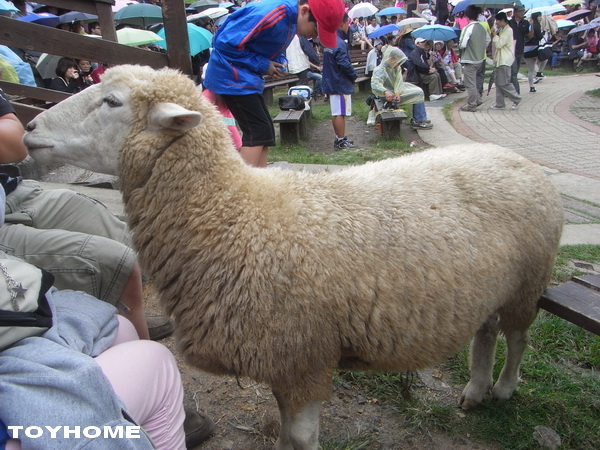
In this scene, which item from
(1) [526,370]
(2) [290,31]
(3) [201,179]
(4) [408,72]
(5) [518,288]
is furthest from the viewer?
(4) [408,72]

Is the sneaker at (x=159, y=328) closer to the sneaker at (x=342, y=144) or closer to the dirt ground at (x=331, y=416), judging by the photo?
the dirt ground at (x=331, y=416)

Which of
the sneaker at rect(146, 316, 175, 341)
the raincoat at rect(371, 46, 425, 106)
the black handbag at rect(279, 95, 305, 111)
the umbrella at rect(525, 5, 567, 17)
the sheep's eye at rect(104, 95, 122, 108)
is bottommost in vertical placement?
the sneaker at rect(146, 316, 175, 341)

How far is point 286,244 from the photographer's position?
1803 mm

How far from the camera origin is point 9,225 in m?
2.01

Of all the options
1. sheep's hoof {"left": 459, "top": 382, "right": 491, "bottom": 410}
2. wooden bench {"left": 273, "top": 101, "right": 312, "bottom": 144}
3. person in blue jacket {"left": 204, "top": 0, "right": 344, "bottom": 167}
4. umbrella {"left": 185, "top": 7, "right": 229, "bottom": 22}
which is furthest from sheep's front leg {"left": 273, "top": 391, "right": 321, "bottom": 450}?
umbrella {"left": 185, "top": 7, "right": 229, "bottom": 22}

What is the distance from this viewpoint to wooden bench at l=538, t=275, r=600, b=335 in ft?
7.09

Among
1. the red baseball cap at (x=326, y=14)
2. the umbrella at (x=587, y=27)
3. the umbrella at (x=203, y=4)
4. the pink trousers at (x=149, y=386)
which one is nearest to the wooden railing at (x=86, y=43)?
the red baseball cap at (x=326, y=14)

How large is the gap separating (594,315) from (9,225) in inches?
94.1

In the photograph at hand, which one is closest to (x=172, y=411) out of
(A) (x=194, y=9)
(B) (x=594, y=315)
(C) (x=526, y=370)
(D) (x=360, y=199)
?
(D) (x=360, y=199)

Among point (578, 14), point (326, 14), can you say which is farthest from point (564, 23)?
point (326, 14)

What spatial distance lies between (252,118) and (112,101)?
2018mm

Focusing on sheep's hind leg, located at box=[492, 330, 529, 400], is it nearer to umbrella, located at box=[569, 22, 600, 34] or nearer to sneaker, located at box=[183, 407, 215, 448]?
sneaker, located at box=[183, 407, 215, 448]

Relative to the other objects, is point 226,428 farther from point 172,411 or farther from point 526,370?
point 526,370

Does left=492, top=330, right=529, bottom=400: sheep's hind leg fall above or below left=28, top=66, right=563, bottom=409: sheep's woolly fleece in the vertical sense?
below
